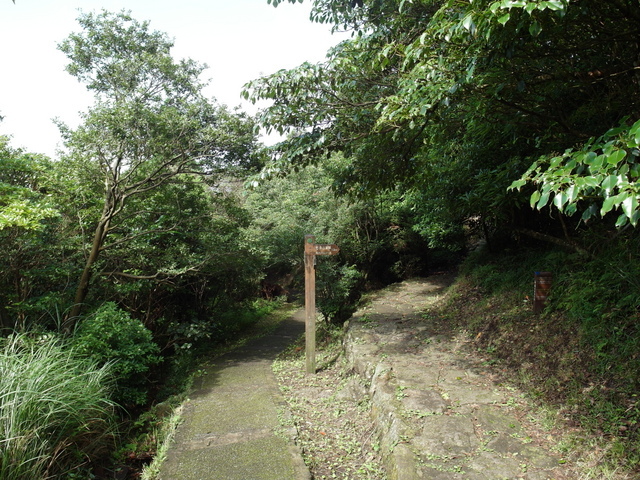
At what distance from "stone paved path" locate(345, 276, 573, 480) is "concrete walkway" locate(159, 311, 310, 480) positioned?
1.04 metres

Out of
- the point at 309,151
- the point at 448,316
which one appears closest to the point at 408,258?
the point at 448,316

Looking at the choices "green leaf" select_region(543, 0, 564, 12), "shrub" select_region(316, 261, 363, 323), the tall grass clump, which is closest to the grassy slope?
"green leaf" select_region(543, 0, 564, 12)

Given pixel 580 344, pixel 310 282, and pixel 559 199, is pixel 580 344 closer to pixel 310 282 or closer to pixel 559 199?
pixel 559 199

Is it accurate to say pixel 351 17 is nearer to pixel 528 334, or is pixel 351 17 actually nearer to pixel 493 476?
pixel 528 334

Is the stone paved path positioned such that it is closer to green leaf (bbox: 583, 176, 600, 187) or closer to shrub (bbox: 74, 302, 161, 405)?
green leaf (bbox: 583, 176, 600, 187)

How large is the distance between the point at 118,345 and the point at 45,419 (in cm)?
214

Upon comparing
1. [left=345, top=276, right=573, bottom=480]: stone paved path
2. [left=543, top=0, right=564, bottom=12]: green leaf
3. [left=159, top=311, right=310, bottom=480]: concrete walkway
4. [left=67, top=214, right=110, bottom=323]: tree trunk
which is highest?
[left=543, top=0, right=564, bottom=12]: green leaf

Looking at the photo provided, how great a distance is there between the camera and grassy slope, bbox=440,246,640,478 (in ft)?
9.32

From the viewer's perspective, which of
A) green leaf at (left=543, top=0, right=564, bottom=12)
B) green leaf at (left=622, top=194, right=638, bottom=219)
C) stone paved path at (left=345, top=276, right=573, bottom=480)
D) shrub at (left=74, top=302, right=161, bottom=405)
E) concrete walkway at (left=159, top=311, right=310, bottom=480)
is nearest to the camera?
green leaf at (left=622, top=194, right=638, bottom=219)

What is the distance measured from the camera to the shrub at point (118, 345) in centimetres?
512

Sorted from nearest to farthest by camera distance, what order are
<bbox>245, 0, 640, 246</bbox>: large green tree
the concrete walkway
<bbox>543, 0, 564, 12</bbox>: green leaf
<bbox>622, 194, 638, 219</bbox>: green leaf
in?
<bbox>622, 194, 638, 219</bbox>: green leaf
<bbox>543, 0, 564, 12</bbox>: green leaf
<bbox>245, 0, 640, 246</bbox>: large green tree
the concrete walkway

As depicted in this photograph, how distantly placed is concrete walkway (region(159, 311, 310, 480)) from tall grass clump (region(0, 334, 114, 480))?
0.86 meters

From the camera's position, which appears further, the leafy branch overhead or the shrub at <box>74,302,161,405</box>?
the shrub at <box>74,302,161,405</box>

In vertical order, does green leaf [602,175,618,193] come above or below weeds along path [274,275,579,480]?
above
